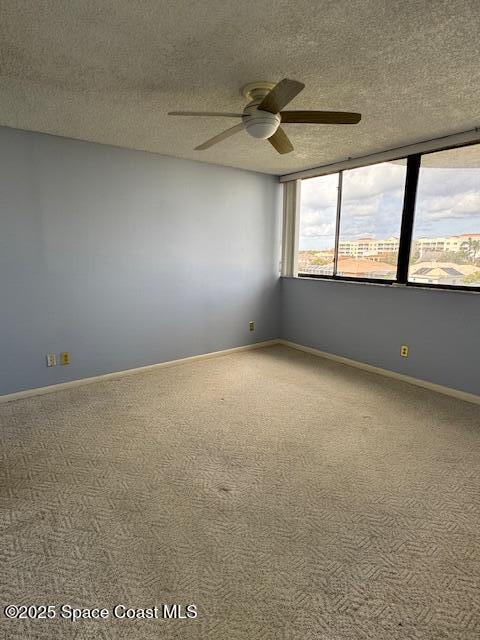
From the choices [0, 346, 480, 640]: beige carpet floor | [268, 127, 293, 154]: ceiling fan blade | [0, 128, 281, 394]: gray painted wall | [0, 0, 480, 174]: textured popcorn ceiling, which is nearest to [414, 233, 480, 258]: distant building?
[0, 0, 480, 174]: textured popcorn ceiling

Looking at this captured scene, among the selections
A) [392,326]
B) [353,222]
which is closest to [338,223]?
[353,222]

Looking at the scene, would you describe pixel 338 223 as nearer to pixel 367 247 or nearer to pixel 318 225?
pixel 318 225

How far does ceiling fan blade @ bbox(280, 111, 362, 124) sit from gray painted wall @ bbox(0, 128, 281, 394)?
1958 mm

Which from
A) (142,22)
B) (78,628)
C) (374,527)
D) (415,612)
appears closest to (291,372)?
(374,527)

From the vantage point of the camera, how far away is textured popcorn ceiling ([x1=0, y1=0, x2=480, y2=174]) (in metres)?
1.51

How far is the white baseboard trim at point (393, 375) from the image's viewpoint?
10.4ft

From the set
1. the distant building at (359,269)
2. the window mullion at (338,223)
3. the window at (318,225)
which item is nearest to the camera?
the distant building at (359,269)

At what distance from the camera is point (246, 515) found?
177cm

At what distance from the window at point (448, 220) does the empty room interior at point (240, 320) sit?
0.07 ft

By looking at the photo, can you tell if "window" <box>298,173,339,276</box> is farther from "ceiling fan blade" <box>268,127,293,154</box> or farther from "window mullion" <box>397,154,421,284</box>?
"ceiling fan blade" <box>268,127,293,154</box>

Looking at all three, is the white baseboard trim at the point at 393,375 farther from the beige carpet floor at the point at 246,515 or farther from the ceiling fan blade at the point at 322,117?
the ceiling fan blade at the point at 322,117

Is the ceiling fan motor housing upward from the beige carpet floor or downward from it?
upward

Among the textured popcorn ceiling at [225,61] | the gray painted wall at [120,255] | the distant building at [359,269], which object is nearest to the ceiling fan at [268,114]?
the textured popcorn ceiling at [225,61]

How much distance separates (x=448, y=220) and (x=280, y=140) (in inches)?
72.4
